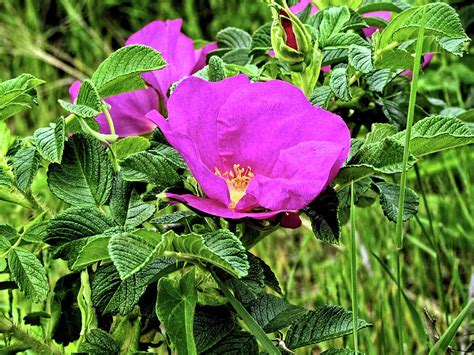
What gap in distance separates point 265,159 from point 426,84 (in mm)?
898

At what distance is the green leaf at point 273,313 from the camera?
1.98 ft

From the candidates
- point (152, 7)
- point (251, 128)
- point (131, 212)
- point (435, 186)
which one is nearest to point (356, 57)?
point (251, 128)

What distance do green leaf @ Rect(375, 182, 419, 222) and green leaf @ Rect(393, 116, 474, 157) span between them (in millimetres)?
57

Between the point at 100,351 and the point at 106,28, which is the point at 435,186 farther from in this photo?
the point at 106,28

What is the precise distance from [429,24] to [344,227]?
697 millimetres

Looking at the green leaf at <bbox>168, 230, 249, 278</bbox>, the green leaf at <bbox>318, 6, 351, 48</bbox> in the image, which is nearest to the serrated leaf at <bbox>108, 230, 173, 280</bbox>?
the green leaf at <bbox>168, 230, 249, 278</bbox>

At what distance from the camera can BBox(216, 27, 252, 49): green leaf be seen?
79cm

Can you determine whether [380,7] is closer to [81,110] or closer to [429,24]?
[429,24]

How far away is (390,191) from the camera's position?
0.63 m

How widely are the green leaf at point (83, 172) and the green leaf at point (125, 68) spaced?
1.8 inches

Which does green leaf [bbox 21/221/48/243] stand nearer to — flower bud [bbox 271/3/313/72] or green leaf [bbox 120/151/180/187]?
green leaf [bbox 120/151/180/187]

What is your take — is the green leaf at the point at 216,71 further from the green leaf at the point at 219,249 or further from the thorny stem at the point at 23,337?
the thorny stem at the point at 23,337

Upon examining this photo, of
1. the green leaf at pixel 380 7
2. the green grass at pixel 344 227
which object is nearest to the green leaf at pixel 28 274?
the green grass at pixel 344 227

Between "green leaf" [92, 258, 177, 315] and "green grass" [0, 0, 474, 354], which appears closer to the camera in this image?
"green leaf" [92, 258, 177, 315]
